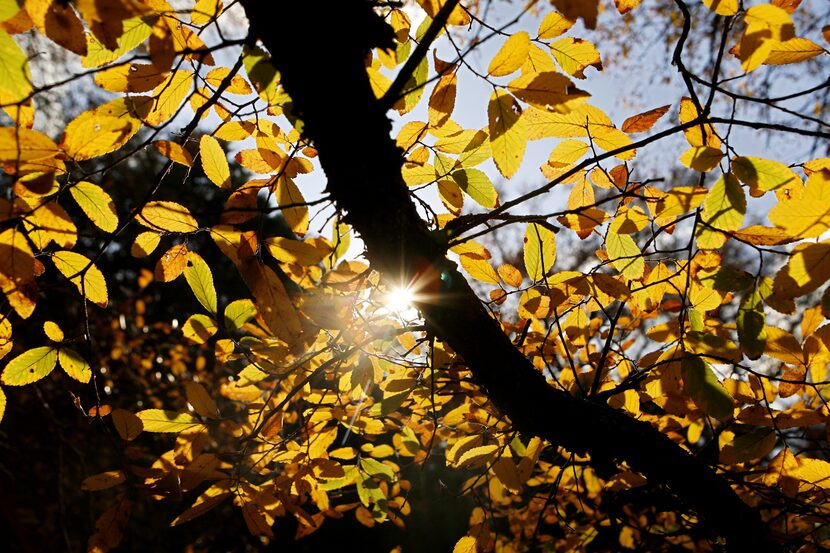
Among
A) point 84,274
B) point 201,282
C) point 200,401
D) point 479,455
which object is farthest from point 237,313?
point 479,455

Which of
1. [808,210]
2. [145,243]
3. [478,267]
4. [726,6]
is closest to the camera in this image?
[808,210]

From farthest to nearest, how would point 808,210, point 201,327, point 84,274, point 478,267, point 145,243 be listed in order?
point 478,267
point 201,327
point 145,243
point 84,274
point 808,210

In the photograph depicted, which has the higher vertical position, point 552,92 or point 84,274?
point 552,92

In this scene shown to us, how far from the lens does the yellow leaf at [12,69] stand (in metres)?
0.65

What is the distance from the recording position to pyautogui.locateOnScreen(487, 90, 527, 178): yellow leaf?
3.02 ft

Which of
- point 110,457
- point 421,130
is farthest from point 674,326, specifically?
point 110,457

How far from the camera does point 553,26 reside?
102 cm

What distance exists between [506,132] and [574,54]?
0.34m

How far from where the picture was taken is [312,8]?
0.77m

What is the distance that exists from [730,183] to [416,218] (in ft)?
2.14

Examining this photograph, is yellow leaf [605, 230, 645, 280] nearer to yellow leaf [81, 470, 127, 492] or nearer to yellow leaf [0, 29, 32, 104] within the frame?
yellow leaf [0, 29, 32, 104]

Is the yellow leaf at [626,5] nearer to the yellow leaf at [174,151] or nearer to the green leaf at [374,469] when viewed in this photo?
the yellow leaf at [174,151]

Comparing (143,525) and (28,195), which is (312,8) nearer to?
(28,195)

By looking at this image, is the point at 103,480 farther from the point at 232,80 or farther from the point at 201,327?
the point at 232,80
